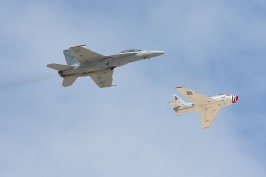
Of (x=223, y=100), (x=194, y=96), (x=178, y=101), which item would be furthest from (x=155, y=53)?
(x=178, y=101)

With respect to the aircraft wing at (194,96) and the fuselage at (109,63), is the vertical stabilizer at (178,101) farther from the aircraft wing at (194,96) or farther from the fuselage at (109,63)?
the fuselage at (109,63)

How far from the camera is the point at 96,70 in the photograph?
80750 millimetres

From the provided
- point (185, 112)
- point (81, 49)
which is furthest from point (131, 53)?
point (185, 112)

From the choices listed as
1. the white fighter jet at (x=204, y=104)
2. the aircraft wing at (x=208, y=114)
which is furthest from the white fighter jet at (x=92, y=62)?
the aircraft wing at (x=208, y=114)

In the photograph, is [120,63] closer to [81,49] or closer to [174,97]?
[81,49]

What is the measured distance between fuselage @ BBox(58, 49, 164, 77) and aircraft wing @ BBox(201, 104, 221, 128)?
55.3 feet

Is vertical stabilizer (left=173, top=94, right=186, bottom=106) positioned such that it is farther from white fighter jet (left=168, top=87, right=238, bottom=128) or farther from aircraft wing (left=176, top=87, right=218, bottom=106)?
aircraft wing (left=176, top=87, right=218, bottom=106)

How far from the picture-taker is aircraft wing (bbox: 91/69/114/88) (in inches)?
3286

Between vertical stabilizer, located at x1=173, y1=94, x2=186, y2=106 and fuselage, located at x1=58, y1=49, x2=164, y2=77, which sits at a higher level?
fuselage, located at x1=58, y1=49, x2=164, y2=77

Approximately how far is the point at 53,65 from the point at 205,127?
30811 millimetres

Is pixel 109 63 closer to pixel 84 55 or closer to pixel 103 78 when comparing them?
pixel 84 55

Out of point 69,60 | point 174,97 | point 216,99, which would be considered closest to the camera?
point 69,60

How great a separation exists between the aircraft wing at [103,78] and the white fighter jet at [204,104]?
11.6 metres

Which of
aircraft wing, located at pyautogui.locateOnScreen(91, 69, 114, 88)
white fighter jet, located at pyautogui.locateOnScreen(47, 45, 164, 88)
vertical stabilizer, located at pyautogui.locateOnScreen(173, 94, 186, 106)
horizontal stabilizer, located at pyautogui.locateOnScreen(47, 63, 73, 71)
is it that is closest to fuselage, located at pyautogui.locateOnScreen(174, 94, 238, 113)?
vertical stabilizer, located at pyautogui.locateOnScreen(173, 94, 186, 106)
